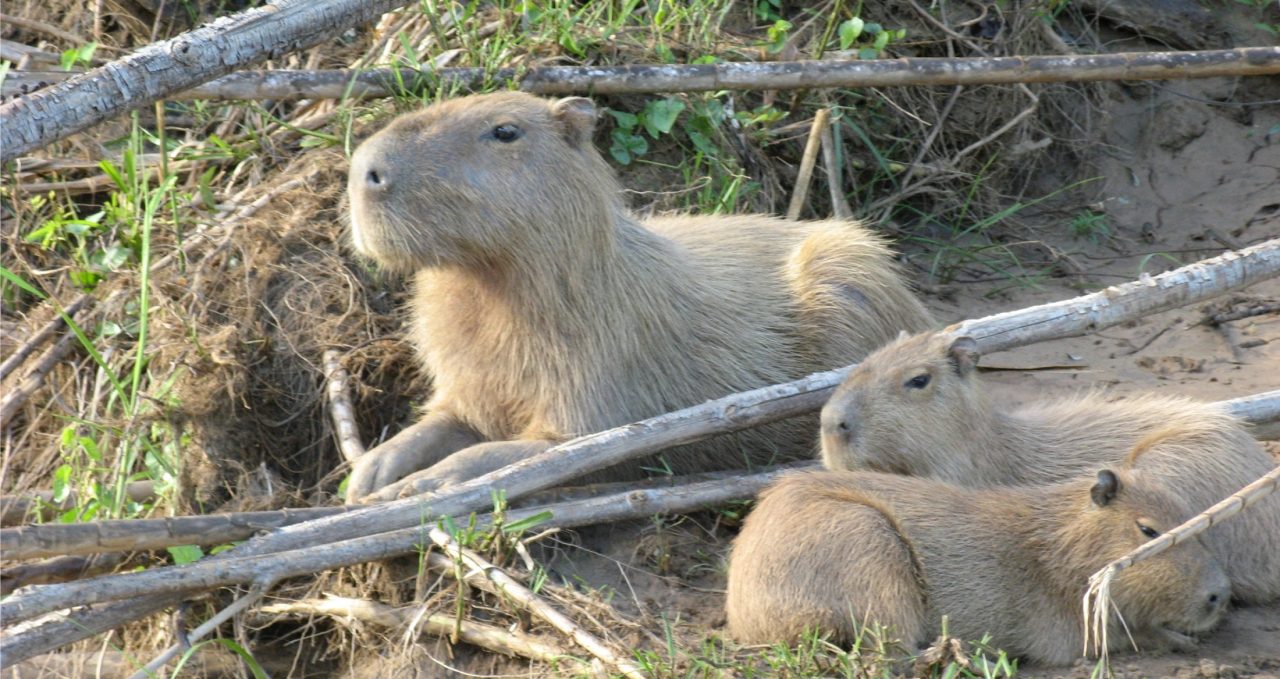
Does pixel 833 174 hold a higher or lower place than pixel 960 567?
lower

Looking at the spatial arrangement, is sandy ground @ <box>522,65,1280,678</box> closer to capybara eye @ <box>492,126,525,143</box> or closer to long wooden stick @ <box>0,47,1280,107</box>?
long wooden stick @ <box>0,47,1280,107</box>

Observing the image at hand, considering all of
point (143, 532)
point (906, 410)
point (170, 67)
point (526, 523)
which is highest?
point (170, 67)

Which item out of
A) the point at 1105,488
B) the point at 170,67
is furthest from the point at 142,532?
the point at 1105,488

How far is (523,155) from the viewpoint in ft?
14.7

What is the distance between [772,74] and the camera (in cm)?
560

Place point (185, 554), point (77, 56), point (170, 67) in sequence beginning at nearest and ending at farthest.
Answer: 1. point (170, 67)
2. point (185, 554)
3. point (77, 56)

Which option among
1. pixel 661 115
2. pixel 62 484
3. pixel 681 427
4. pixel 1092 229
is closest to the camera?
pixel 681 427

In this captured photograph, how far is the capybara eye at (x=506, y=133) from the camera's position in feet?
14.7

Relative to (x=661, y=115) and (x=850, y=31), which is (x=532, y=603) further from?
(x=850, y=31)

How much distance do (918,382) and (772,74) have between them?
5.91 ft

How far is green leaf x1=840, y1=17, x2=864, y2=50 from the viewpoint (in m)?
6.23

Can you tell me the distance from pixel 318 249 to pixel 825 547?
253 centimetres

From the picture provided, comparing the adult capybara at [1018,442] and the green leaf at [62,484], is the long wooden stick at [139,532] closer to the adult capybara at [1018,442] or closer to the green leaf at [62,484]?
the green leaf at [62,484]

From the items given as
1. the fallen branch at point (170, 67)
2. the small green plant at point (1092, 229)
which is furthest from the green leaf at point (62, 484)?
the small green plant at point (1092, 229)
